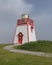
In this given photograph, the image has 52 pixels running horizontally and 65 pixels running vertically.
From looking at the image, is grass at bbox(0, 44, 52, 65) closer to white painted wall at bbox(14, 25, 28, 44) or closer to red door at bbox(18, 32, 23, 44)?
white painted wall at bbox(14, 25, 28, 44)

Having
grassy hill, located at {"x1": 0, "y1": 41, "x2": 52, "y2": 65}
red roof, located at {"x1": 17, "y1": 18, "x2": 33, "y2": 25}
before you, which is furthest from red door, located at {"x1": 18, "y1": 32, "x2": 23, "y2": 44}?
grassy hill, located at {"x1": 0, "y1": 41, "x2": 52, "y2": 65}

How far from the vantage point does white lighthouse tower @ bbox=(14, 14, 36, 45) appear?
139 feet

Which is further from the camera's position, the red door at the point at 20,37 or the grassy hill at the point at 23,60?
the red door at the point at 20,37

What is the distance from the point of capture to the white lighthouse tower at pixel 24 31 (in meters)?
42.3

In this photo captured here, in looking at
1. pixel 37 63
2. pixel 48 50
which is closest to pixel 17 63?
pixel 37 63

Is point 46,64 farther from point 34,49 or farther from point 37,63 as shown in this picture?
point 34,49

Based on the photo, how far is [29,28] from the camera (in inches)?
1695

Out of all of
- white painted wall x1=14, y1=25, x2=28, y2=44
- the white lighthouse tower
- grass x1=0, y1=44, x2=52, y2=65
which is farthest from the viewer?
white painted wall x1=14, y1=25, x2=28, y2=44

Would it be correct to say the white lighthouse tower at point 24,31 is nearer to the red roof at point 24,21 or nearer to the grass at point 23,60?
the red roof at point 24,21

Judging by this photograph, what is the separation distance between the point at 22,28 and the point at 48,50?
15.8 m

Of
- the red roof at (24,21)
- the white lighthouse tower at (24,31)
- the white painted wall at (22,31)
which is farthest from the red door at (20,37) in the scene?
the red roof at (24,21)

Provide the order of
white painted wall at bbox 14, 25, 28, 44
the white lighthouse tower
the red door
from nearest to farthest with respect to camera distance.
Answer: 1. the white lighthouse tower
2. white painted wall at bbox 14, 25, 28, 44
3. the red door

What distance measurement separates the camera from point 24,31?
43000 mm

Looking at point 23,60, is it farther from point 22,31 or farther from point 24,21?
point 24,21
